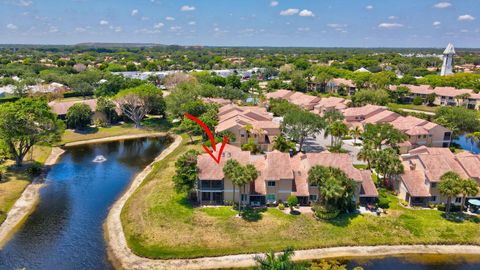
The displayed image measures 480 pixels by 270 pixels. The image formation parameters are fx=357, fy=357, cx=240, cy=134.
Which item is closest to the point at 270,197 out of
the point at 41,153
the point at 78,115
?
the point at 41,153

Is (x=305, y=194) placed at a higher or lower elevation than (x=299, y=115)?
lower

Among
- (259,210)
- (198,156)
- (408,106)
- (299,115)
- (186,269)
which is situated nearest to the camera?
(186,269)

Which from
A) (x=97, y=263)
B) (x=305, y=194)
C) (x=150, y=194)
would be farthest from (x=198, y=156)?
(x=97, y=263)

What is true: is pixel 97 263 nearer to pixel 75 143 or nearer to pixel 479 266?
pixel 479 266

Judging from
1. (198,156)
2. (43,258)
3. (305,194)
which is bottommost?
(43,258)

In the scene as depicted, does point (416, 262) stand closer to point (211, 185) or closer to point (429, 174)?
point (429, 174)

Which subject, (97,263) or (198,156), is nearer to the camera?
(97,263)
